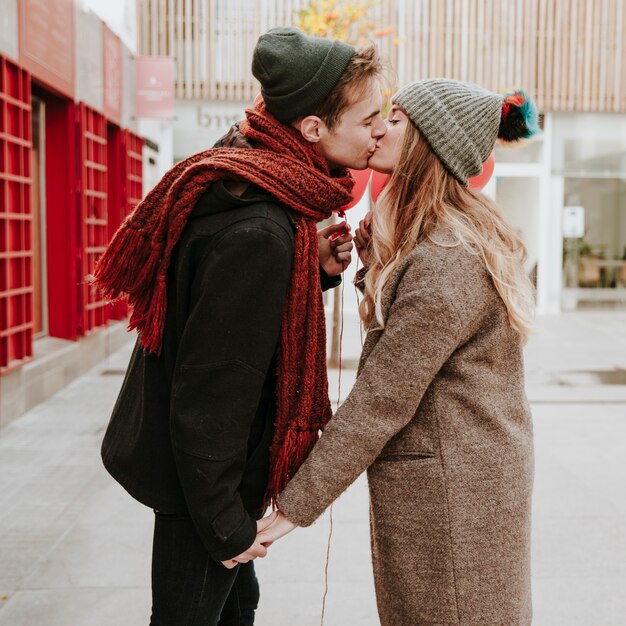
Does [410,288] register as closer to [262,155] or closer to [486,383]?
[486,383]

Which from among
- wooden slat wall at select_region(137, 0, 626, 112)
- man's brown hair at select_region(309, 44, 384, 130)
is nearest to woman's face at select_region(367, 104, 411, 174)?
man's brown hair at select_region(309, 44, 384, 130)

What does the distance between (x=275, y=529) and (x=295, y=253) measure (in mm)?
574

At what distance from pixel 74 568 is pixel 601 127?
524 inches

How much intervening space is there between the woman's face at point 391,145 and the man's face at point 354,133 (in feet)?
0.07

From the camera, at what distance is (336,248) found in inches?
82.5

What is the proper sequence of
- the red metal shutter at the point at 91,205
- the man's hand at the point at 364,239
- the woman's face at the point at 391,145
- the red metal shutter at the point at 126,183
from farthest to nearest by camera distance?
→ the red metal shutter at the point at 126,183, the red metal shutter at the point at 91,205, the man's hand at the point at 364,239, the woman's face at the point at 391,145

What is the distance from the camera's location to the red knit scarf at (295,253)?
168 centimetres

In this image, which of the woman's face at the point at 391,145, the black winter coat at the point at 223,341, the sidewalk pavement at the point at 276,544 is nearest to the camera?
the black winter coat at the point at 223,341

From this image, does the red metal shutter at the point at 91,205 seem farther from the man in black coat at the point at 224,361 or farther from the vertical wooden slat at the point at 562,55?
the vertical wooden slat at the point at 562,55

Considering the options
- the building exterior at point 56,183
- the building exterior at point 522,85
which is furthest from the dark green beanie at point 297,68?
the building exterior at point 522,85

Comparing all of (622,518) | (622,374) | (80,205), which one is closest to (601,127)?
(622,374)

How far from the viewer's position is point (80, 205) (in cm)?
844

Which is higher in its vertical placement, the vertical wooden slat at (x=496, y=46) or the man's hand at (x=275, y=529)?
the vertical wooden slat at (x=496, y=46)

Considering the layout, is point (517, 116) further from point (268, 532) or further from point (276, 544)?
point (276, 544)
